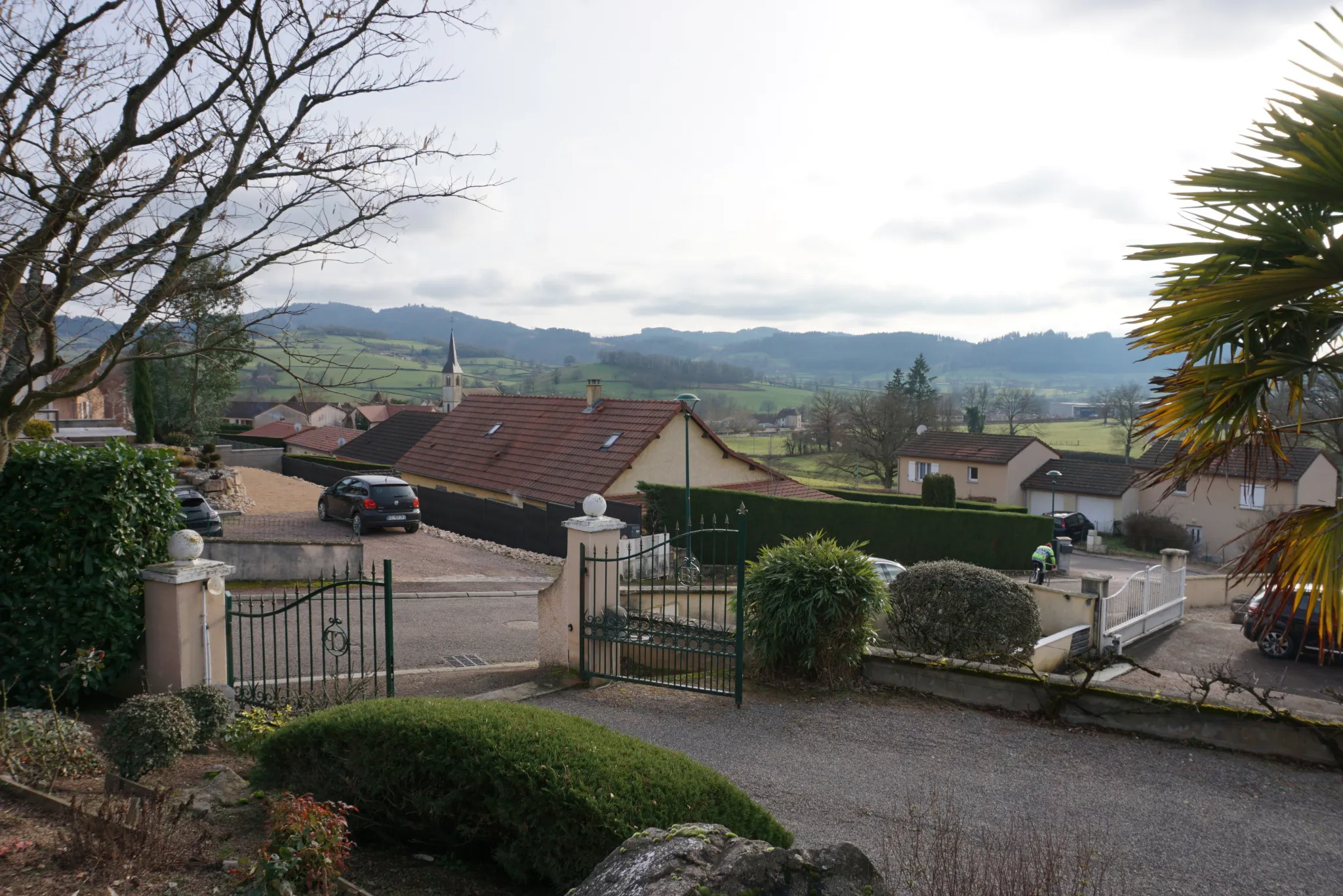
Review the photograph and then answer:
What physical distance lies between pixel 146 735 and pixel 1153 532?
4487cm

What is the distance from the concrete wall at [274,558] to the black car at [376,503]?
19.8 ft

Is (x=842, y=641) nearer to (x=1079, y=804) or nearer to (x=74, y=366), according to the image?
(x=1079, y=804)

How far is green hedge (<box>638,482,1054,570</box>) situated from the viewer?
2577cm

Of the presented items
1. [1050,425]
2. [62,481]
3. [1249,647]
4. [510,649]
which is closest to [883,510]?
[1249,647]

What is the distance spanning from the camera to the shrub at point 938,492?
33188 millimetres

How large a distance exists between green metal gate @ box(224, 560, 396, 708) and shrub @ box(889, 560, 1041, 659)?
6365 millimetres

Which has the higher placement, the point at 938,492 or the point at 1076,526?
the point at 938,492

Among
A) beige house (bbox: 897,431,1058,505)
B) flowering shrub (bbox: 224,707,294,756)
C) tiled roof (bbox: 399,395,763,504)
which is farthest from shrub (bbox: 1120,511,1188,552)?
flowering shrub (bbox: 224,707,294,756)

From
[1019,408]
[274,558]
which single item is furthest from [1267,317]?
[1019,408]

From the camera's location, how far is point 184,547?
7.55 meters

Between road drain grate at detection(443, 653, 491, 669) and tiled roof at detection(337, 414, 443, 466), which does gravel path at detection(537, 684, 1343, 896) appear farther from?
tiled roof at detection(337, 414, 443, 466)

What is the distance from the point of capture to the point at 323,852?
13.0ft

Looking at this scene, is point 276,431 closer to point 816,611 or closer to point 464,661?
point 464,661

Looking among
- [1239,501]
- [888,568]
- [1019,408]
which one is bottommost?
[1239,501]
